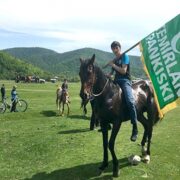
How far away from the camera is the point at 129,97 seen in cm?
1205

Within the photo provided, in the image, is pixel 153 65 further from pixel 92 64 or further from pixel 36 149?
pixel 36 149

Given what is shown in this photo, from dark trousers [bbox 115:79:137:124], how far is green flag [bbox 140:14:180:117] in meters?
0.79

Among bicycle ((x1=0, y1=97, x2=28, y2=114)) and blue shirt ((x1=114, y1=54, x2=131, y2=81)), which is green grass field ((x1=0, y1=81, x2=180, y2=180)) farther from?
bicycle ((x1=0, y1=97, x2=28, y2=114))

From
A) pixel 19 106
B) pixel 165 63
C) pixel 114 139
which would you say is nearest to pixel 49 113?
pixel 19 106

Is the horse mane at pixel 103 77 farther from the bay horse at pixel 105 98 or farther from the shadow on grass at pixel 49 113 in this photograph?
the shadow on grass at pixel 49 113

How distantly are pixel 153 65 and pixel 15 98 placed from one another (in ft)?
77.8

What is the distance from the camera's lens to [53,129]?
2177 centimetres

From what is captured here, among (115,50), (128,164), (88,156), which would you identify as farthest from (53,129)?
(115,50)

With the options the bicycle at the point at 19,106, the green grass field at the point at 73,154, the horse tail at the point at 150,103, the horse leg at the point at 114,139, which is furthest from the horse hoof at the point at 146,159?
the bicycle at the point at 19,106

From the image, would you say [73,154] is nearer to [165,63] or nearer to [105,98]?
[105,98]

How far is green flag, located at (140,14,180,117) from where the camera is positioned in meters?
11.4

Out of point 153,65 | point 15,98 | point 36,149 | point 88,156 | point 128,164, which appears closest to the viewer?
point 153,65

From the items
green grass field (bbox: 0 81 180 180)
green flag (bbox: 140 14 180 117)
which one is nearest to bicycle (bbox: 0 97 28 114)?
green grass field (bbox: 0 81 180 180)

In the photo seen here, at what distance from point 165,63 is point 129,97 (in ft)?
4.95
